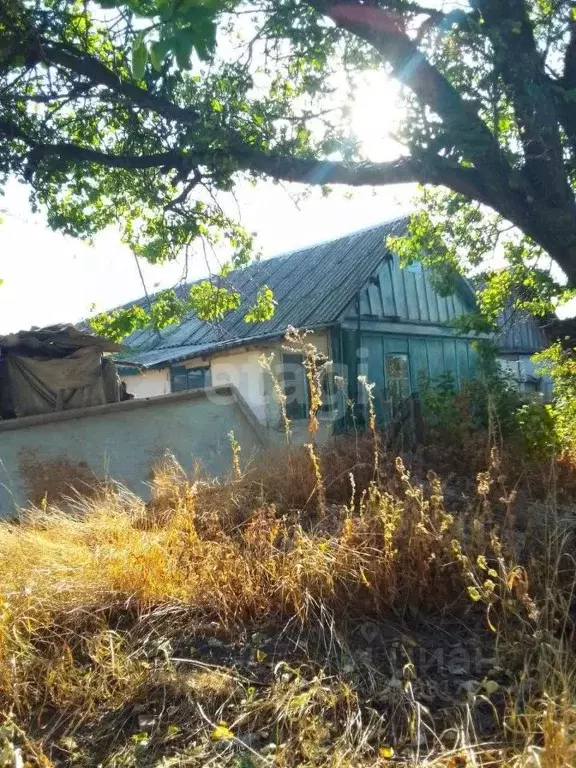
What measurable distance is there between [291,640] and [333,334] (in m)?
11.8

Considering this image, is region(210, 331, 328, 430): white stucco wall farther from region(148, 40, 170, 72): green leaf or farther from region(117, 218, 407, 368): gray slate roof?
region(148, 40, 170, 72): green leaf

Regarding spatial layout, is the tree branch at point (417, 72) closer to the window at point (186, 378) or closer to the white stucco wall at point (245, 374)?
the white stucco wall at point (245, 374)

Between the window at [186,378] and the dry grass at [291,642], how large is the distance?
43.8 ft

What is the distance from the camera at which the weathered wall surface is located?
6578mm

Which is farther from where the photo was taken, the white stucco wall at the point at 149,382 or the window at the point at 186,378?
the white stucco wall at the point at 149,382

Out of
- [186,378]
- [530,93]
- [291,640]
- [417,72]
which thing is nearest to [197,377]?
[186,378]

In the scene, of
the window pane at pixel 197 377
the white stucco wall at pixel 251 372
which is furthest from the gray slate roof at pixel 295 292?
the window pane at pixel 197 377

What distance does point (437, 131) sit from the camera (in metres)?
5.79

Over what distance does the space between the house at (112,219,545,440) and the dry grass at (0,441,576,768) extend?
9.22 m

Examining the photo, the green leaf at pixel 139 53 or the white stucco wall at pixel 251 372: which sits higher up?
the green leaf at pixel 139 53

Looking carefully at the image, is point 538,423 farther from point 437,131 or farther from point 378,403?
point 378,403

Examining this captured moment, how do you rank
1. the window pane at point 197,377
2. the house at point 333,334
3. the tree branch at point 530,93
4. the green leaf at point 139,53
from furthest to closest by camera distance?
1. the window pane at point 197,377
2. the house at point 333,334
3. the tree branch at point 530,93
4. the green leaf at point 139,53

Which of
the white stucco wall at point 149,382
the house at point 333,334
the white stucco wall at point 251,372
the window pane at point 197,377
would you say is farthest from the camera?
the white stucco wall at point 149,382

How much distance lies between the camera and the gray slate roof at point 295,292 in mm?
14852
